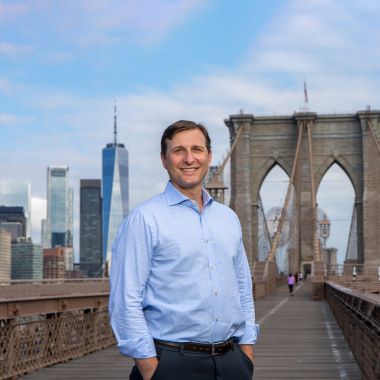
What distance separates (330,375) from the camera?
34.8 ft

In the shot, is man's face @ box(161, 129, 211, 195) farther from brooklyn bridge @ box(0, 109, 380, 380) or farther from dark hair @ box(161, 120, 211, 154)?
brooklyn bridge @ box(0, 109, 380, 380)

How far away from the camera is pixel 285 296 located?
143 feet

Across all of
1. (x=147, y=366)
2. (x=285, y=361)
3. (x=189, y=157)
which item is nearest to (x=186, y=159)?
(x=189, y=157)

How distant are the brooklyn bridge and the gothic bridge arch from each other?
9cm

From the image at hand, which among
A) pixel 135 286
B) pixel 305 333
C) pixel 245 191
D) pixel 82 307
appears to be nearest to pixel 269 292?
pixel 245 191

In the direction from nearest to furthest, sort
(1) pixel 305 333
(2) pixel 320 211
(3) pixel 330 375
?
(3) pixel 330 375 → (1) pixel 305 333 → (2) pixel 320 211

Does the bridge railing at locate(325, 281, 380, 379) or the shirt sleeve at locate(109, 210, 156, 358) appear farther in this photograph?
the bridge railing at locate(325, 281, 380, 379)

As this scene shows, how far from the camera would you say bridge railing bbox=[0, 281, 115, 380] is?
10.2m

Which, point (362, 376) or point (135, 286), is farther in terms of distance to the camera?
point (362, 376)

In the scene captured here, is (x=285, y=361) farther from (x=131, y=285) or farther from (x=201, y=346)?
(x=131, y=285)

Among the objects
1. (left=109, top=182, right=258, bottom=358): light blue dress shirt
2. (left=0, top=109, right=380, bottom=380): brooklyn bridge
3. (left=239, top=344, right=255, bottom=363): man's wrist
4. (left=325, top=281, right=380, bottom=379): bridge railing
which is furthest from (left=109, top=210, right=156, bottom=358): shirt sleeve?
(left=0, top=109, right=380, bottom=380): brooklyn bridge

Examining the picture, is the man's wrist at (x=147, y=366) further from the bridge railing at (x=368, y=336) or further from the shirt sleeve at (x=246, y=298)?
the bridge railing at (x=368, y=336)

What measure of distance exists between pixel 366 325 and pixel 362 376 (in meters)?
0.89

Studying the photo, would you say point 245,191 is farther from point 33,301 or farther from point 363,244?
point 33,301
